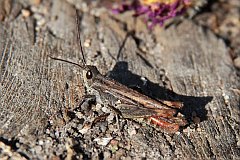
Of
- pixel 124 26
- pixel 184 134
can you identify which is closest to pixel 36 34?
pixel 124 26

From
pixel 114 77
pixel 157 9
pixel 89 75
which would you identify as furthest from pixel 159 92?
pixel 157 9

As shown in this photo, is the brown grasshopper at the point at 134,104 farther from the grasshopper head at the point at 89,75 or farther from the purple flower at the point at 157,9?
the purple flower at the point at 157,9

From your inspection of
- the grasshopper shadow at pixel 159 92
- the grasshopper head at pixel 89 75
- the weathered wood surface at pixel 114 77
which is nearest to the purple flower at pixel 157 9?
the weathered wood surface at pixel 114 77

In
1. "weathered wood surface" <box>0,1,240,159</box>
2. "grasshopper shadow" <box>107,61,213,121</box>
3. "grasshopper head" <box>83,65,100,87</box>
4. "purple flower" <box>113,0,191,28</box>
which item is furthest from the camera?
"purple flower" <box>113,0,191,28</box>

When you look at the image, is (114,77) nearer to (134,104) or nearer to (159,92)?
(159,92)

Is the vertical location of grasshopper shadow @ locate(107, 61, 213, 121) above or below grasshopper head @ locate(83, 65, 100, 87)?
below

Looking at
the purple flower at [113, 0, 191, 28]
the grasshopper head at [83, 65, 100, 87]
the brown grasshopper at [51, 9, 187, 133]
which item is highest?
the purple flower at [113, 0, 191, 28]

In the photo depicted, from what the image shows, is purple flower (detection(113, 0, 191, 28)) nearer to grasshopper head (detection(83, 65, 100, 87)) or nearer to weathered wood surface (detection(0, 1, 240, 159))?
weathered wood surface (detection(0, 1, 240, 159))

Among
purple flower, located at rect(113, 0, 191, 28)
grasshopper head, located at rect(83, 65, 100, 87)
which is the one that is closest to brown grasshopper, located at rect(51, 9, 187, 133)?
grasshopper head, located at rect(83, 65, 100, 87)
